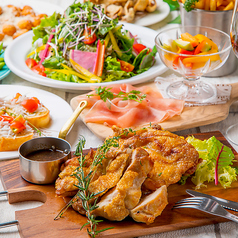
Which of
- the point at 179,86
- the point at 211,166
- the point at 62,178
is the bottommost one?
the point at 179,86

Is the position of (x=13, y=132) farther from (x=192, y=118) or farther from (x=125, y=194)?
(x=192, y=118)

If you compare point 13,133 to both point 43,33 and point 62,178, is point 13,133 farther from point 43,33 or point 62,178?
point 43,33

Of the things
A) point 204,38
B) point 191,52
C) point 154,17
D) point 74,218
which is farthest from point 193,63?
point 154,17

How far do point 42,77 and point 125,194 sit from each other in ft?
7.64

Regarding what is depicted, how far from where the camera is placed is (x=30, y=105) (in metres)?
3.21

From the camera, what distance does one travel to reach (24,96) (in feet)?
10.9

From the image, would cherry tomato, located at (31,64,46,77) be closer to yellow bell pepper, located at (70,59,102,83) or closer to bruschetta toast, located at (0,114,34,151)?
yellow bell pepper, located at (70,59,102,83)

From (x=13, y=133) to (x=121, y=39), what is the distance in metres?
2.10

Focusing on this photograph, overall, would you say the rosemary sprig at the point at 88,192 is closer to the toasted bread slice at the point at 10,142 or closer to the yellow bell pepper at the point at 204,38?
the toasted bread slice at the point at 10,142

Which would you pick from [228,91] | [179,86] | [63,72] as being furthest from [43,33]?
[228,91]

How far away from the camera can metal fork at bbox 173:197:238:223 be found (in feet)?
6.50

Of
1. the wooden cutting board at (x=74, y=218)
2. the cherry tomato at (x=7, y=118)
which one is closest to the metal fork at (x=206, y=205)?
the wooden cutting board at (x=74, y=218)

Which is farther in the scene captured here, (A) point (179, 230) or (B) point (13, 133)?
(B) point (13, 133)

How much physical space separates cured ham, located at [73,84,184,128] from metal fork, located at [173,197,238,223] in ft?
3.58
